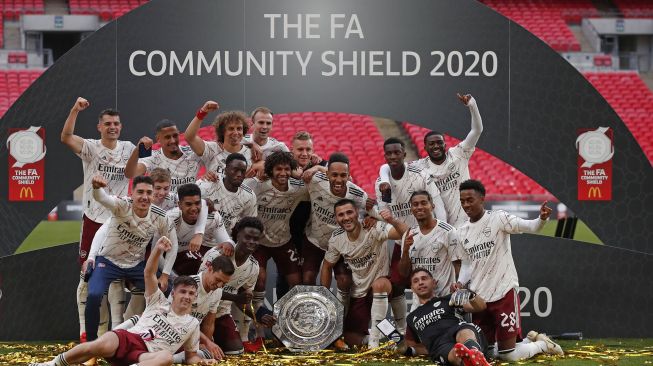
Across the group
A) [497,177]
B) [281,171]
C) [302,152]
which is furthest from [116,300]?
[497,177]

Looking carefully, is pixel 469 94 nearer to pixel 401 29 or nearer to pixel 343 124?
pixel 401 29

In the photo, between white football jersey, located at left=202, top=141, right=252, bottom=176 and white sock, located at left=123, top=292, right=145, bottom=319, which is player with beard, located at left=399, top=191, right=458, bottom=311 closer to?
white football jersey, located at left=202, top=141, right=252, bottom=176

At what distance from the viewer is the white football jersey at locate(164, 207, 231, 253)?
361 inches

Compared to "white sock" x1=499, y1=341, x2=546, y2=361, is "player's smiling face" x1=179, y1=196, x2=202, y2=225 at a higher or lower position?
higher

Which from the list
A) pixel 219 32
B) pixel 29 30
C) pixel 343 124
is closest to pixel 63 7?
pixel 29 30

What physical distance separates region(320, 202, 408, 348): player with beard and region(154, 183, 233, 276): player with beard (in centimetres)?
108

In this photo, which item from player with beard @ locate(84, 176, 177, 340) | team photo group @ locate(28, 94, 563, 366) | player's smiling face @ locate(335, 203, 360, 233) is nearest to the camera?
team photo group @ locate(28, 94, 563, 366)

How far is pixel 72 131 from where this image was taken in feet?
32.1

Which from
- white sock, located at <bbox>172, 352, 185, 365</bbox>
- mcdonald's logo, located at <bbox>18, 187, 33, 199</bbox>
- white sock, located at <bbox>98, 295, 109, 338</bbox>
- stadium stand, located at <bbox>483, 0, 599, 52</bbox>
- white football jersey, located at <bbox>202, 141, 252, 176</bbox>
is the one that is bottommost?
white sock, located at <bbox>172, 352, 185, 365</bbox>

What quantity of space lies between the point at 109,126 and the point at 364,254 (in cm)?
269

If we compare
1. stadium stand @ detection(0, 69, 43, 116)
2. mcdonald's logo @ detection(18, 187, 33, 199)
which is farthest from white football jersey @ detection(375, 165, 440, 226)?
stadium stand @ detection(0, 69, 43, 116)

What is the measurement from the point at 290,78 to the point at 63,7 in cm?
2388

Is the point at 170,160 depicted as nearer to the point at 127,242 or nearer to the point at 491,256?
the point at 127,242

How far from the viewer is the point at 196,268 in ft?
30.9
